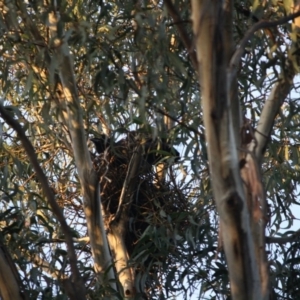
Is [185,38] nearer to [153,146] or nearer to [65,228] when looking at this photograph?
[65,228]

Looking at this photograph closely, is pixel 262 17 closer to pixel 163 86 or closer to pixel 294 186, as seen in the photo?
pixel 163 86

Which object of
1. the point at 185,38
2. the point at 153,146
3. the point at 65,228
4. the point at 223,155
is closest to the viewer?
the point at 65,228

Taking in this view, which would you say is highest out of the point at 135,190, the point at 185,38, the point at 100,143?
the point at 100,143

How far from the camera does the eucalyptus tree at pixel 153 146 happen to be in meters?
2.25

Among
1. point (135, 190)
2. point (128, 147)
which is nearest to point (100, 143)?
point (128, 147)

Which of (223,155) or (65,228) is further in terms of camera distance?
(223,155)

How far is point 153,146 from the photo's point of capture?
181 inches

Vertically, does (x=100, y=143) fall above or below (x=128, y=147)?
above

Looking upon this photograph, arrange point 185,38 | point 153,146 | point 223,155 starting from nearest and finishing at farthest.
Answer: point 223,155 < point 185,38 < point 153,146

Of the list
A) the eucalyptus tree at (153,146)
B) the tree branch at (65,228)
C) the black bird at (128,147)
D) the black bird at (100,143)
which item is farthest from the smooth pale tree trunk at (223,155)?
the black bird at (100,143)

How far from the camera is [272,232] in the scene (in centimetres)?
372

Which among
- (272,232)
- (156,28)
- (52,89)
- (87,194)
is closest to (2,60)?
(52,89)

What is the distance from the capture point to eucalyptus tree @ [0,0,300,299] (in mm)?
2250

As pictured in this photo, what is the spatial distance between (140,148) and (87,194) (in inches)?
A: 34.6
